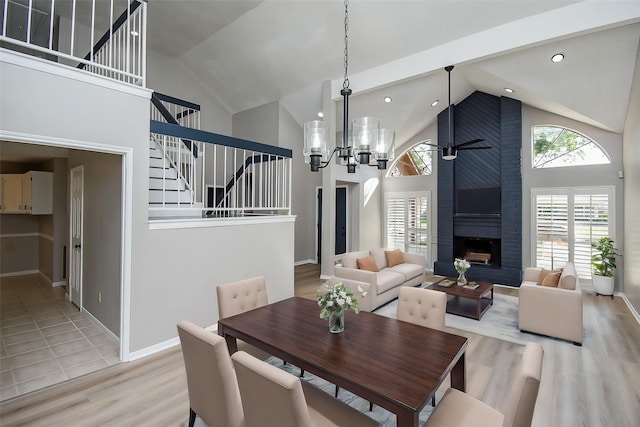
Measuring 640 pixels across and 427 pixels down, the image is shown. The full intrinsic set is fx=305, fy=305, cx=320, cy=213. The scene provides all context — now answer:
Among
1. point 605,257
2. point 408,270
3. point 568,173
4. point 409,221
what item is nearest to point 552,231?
point 605,257

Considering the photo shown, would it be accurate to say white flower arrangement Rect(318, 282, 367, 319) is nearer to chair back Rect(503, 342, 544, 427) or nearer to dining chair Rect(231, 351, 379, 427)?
dining chair Rect(231, 351, 379, 427)

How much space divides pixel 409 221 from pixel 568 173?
3319 mm

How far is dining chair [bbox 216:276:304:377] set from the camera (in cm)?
269

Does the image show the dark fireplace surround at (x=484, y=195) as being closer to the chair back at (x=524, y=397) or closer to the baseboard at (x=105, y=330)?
the chair back at (x=524, y=397)

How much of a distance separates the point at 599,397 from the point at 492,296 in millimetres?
2704

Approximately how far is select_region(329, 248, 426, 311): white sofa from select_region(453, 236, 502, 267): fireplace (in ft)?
4.61

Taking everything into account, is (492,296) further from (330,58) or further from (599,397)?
(330,58)

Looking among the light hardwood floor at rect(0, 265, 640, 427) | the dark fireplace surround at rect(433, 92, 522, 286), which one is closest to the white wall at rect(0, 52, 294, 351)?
the light hardwood floor at rect(0, 265, 640, 427)

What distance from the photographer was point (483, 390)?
2664 mm

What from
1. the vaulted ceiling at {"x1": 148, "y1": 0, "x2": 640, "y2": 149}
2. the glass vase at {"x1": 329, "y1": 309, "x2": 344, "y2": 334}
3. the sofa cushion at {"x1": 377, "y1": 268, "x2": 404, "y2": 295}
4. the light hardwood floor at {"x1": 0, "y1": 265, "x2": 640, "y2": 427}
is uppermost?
the vaulted ceiling at {"x1": 148, "y1": 0, "x2": 640, "y2": 149}

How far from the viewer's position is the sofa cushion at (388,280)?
480cm

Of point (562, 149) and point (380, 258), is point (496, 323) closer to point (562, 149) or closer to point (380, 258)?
point (380, 258)

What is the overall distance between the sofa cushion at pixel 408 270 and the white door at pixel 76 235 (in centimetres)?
506

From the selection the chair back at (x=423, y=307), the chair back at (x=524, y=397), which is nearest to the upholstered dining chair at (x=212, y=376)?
the chair back at (x=524, y=397)
